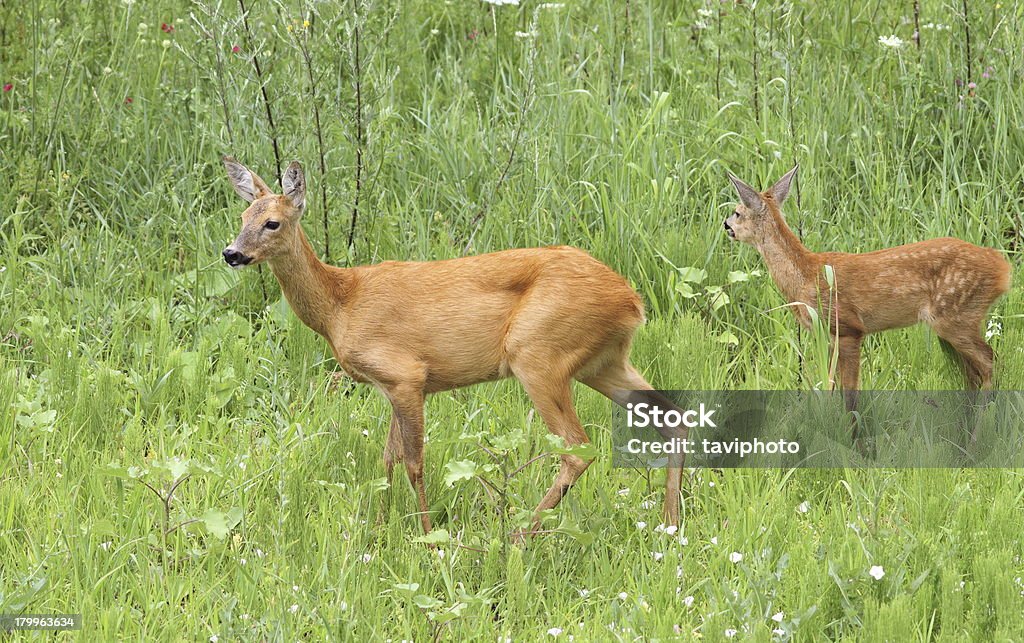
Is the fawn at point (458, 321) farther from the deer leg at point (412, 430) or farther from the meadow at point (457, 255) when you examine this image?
the meadow at point (457, 255)

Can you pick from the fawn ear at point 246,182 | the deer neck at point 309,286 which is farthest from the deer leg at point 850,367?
the fawn ear at point 246,182

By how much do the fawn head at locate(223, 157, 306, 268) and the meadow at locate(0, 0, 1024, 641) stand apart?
679 mm

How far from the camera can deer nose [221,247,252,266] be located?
5.00m

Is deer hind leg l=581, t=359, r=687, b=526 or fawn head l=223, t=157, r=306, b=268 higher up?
fawn head l=223, t=157, r=306, b=268

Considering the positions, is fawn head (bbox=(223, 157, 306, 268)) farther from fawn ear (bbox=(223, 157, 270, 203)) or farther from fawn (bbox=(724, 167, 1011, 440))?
fawn (bbox=(724, 167, 1011, 440))

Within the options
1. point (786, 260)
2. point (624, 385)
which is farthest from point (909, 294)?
point (624, 385)

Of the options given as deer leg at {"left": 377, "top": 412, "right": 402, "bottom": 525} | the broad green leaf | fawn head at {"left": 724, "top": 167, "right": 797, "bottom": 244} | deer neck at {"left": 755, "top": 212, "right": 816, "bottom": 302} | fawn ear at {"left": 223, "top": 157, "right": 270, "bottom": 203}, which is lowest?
deer leg at {"left": 377, "top": 412, "right": 402, "bottom": 525}

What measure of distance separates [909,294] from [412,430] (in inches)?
81.6

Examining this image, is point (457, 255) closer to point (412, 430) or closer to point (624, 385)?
point (624, 385)

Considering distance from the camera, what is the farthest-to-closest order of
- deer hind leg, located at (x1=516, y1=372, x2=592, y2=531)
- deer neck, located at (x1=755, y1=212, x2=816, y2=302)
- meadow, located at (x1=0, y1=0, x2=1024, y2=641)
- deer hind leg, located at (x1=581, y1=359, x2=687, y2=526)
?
deer neck, located at (x1=755, y1=212, x2=816, y2=302)
deer hind leg, located at (x1=581, y1=359, x2=687, y2=526)
deer hind leg, located at (x1=516, y1=372, x2=592, y2=531)
meadow, located at (x1=0, y1=0, x2=1024, y2=641)

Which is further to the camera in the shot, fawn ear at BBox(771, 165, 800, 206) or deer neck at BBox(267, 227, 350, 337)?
fawn ear at BBox(771, 165, 800, 206)

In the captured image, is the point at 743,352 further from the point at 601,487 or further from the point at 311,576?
the point at 311,576

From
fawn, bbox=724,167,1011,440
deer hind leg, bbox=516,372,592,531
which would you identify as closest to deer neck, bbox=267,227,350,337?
deer hind leg, bbox=516,372,592,531

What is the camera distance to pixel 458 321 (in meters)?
5.07
